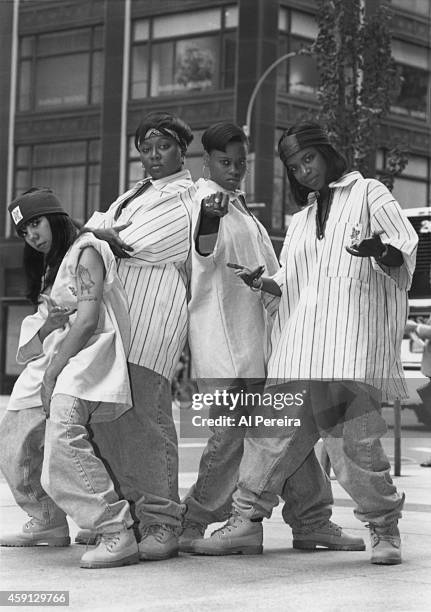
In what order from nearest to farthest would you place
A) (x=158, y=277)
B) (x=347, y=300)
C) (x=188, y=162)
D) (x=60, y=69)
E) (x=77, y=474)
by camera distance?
(x=77, y=474), (x=347, y=300), (x=158, y=277), (x=188, y=162), (x=60, y=69)

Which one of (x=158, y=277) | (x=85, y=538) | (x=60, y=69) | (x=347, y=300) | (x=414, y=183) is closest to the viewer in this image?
(x=347, y=300)

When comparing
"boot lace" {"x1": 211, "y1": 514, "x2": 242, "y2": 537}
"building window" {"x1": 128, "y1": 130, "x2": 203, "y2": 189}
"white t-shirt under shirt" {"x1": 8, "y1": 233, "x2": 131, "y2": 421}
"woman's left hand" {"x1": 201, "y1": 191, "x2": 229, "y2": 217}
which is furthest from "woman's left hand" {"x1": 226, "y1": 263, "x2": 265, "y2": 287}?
"building window" {"x1": 128, "y1": 130, "x2": 203, "y2": 189}

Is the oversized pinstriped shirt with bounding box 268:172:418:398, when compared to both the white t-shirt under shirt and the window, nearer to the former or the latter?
the white t-shirt under shirt

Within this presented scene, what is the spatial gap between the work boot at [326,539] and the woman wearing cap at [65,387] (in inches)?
32.5

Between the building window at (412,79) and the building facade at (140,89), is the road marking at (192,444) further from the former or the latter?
the building window at (412,79)

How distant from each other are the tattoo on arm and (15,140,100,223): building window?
2707cm

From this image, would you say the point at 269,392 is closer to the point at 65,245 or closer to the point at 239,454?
the point at 239,454

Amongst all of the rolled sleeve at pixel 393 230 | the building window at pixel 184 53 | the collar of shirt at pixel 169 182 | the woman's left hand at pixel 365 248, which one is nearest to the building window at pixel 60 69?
the building window at pixel 184 53

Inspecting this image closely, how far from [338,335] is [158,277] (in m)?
0.84

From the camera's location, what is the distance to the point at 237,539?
518 centimetres

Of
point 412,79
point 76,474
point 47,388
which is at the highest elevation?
point 412,79

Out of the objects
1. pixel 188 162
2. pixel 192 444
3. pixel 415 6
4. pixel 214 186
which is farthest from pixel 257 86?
pixel 214 186

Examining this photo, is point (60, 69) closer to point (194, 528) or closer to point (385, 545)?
point (194, 528)

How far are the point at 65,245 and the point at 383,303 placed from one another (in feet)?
4.28
